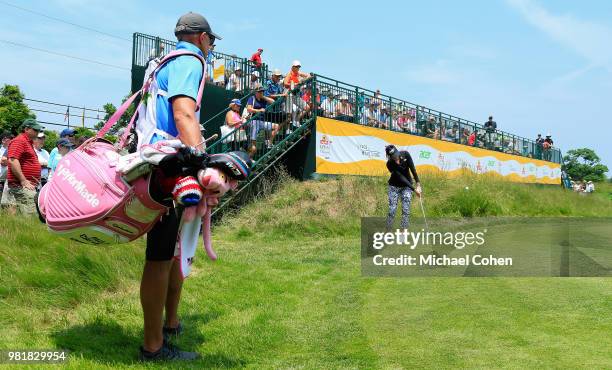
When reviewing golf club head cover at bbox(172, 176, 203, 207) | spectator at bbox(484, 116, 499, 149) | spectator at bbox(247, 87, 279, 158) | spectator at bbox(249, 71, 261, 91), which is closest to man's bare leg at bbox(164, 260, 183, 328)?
golf club head cover at bbox(172, 176, 203, 207)

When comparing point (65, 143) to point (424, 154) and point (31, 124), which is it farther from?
point (424, 154)

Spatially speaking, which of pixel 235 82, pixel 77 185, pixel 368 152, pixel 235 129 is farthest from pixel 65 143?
pixel 368 152

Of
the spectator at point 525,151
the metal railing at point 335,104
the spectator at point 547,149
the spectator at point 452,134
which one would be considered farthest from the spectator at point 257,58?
the spectator at point 547,149

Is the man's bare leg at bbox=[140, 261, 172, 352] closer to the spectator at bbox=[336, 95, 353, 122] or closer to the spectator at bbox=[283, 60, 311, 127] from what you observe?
the spectator at bbox=[283, 60, 311, 127]

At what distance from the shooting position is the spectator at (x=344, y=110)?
1804 cm

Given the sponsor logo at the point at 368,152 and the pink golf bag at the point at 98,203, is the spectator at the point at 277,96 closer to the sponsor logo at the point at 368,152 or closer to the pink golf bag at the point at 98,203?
the sponsor logo at the point at 368,152

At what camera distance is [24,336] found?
398 cm

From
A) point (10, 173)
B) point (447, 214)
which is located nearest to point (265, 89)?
point (447, 214)

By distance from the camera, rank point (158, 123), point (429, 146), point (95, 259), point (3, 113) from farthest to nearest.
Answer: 1. point (3, 113)
2. point (429, 146)
3. point (95, 259)
4. point (158, 123)

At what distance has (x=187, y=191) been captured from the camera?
2977 mm

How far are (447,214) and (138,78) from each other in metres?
10.8

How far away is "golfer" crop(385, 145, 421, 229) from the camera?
35.2 ft

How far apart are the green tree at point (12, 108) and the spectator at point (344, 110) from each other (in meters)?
24.8

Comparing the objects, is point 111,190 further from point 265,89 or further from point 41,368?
point 265,89
